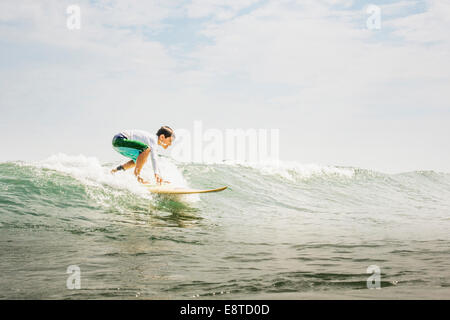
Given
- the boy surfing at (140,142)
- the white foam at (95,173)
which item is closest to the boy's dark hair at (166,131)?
the boy surfing at (140,142)

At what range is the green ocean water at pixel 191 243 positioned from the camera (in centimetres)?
355

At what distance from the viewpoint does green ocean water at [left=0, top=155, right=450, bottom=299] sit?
140 inches

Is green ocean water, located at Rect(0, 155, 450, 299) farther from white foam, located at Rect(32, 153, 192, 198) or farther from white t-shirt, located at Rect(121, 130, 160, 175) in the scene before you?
white t-shirt, located at Rect(121, 130, 160, 175)

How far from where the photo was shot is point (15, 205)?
24.4 ft

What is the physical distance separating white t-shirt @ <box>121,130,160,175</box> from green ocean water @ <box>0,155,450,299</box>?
0.81m

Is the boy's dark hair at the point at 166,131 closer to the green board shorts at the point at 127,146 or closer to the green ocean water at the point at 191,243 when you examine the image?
the green board shorts at the point at 127,146

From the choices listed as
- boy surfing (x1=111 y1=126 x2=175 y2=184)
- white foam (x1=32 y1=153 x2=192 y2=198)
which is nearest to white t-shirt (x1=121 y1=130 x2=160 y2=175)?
boy surfing (x1=111 y1=126 x2=175 y2=184)

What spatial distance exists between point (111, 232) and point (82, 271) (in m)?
2.25

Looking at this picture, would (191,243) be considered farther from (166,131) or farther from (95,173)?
(95,173)

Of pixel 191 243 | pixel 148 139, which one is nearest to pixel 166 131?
pixel 148 139

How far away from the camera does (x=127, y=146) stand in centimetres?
895

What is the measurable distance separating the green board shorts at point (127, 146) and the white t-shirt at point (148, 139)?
0.26 ft

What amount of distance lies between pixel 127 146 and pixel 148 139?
0.55m
